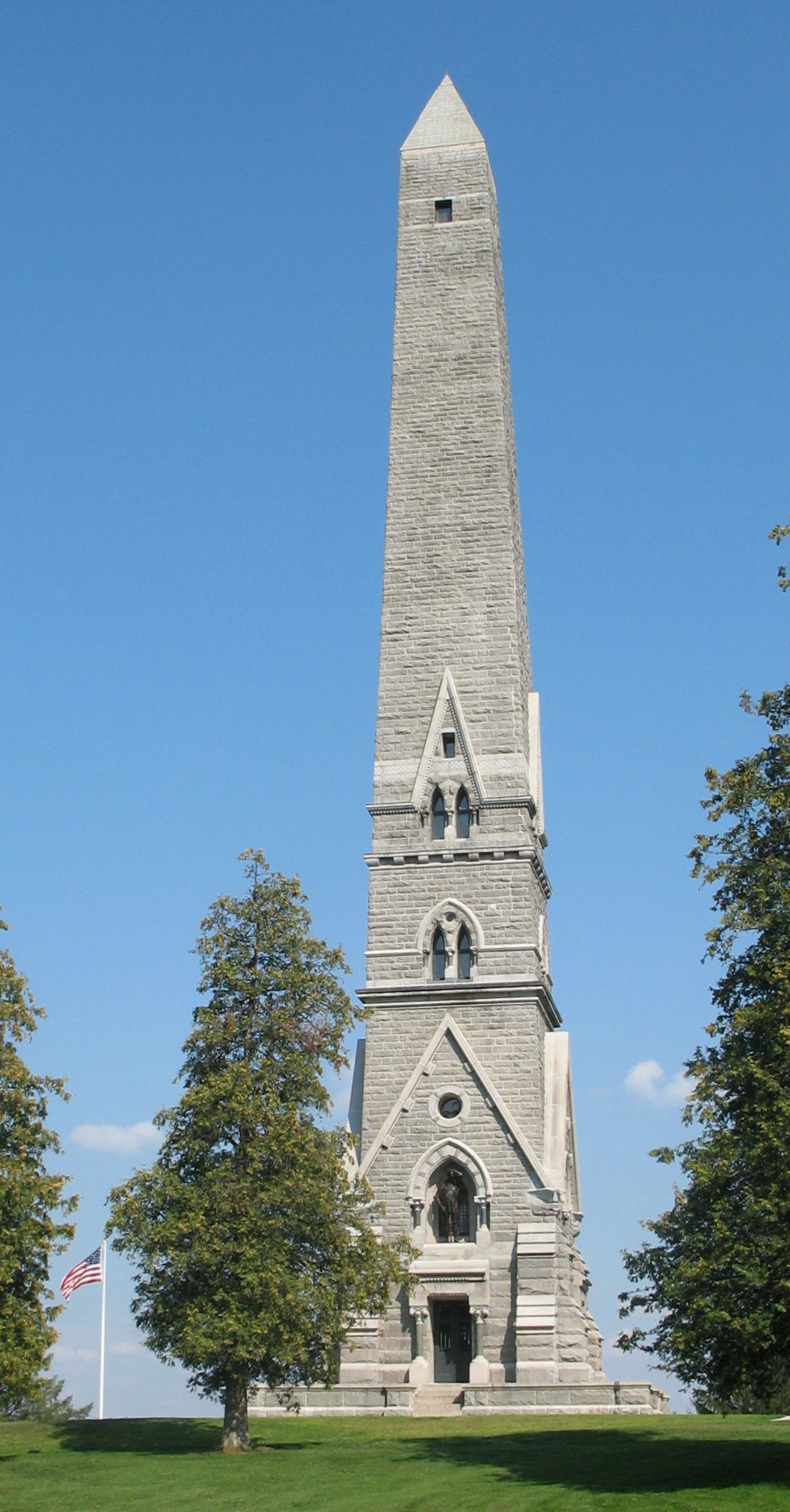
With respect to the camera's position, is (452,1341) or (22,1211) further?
(452,1341)

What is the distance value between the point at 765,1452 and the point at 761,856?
9071 mm

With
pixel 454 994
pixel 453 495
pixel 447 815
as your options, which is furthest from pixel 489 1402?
pixel 453 495

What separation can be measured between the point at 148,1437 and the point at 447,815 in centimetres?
1666

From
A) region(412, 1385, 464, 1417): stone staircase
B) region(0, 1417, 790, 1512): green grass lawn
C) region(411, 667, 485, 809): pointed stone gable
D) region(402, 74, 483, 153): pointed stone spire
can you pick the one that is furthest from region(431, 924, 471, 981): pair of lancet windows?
region(402, 74, 483, 153): pointed stone spire

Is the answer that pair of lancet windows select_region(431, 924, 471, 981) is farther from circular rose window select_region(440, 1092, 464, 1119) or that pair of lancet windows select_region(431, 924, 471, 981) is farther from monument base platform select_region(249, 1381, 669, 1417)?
monument base platform select_region(249, 1381, 669, 1417)

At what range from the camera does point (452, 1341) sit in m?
39.9

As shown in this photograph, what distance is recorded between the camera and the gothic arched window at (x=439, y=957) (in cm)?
4266

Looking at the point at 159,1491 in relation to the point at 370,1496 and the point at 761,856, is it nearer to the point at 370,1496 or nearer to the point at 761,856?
the point at 370,1496

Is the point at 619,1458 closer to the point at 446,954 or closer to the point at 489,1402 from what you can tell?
the point at 489,1402

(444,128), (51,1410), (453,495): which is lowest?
(51,1410)

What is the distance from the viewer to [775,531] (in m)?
26.6

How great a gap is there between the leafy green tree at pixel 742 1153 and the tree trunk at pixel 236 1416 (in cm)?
743

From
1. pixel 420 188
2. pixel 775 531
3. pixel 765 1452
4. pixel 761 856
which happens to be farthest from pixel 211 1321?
pixel 420 188

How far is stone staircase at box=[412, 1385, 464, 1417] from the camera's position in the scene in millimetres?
37156
